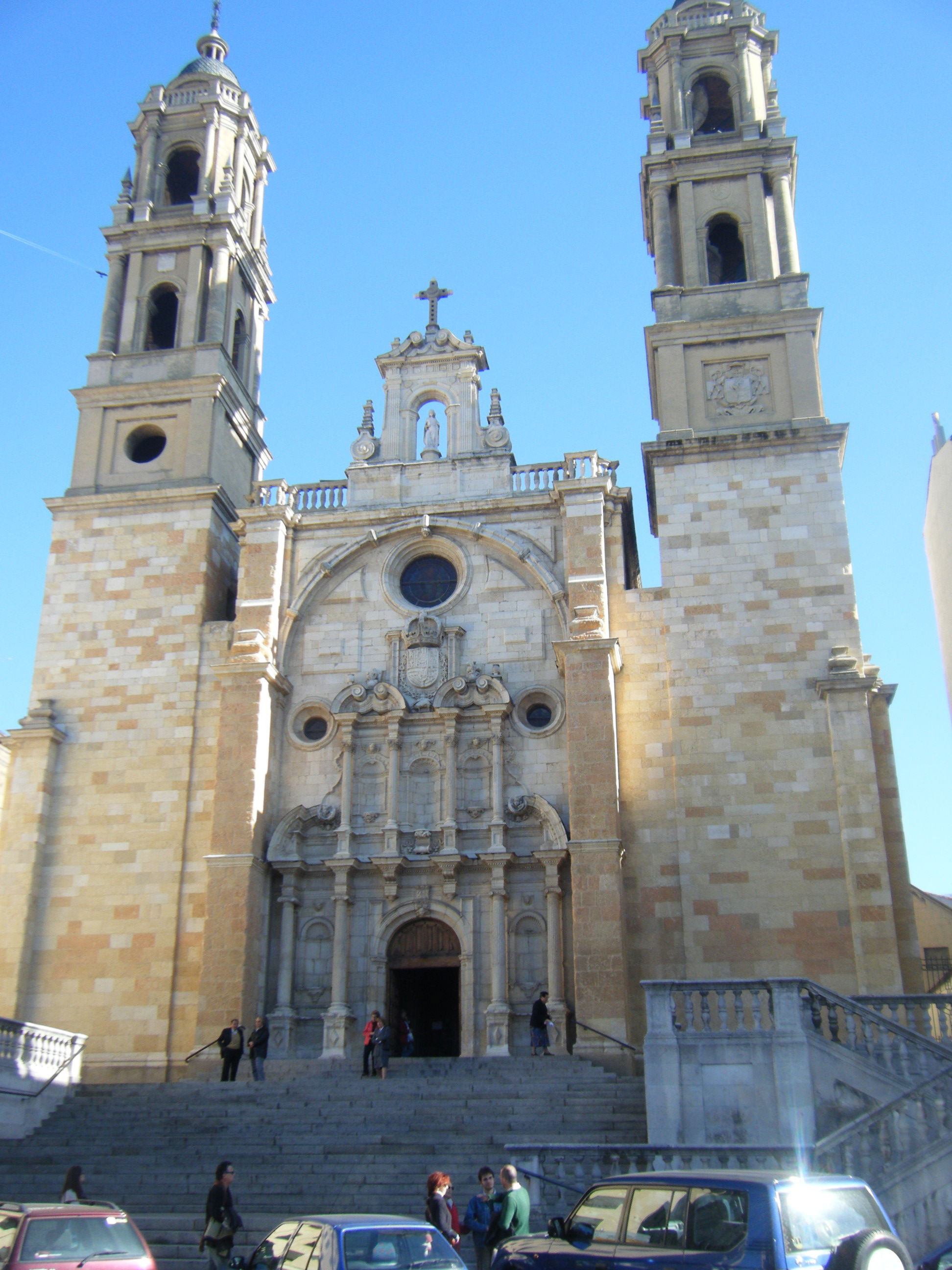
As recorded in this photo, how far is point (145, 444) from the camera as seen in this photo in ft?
88.5

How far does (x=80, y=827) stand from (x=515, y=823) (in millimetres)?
7993

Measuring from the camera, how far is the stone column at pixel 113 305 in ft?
91.0

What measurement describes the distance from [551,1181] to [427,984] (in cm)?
1052

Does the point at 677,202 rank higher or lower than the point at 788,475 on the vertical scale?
higher

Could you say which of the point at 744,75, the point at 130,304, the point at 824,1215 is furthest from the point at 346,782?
the point at 744,75

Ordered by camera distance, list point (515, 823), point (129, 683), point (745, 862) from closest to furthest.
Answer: point (745, 862) < point (515, 823) < point (129, 683)

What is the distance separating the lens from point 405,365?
26.0m

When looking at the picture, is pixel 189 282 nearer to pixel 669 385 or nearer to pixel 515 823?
pixel 669 385

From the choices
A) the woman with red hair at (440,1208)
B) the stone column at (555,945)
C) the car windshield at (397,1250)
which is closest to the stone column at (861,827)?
the stone column at (555,945)

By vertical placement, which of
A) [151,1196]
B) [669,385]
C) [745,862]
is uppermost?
[669,385]

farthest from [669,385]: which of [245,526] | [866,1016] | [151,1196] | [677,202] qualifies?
[151,1196]

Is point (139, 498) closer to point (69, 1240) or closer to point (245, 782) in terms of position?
point (245, 782)

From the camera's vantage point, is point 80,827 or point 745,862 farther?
point 80,827

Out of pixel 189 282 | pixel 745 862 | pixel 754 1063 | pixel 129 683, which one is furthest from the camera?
pixel 189 282
